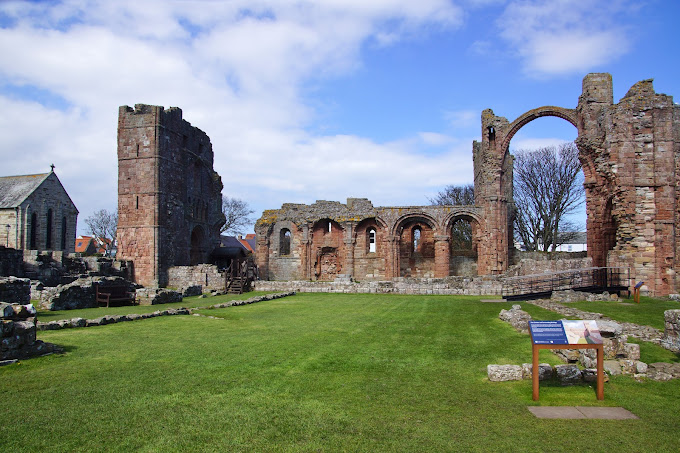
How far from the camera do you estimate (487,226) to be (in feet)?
91.9

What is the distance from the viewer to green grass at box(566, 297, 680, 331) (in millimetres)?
10703

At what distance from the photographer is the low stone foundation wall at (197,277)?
1014 inches

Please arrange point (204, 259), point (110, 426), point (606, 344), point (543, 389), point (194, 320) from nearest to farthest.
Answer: point (110, 426)
point (543, 389)
point (606, 344)
point (194, 320)
point (204, 259)

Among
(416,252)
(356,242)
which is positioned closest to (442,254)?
(416,252)

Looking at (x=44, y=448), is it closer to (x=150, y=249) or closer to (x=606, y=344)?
(x=606, y=344)

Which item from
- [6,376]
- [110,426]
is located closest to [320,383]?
[110,426]

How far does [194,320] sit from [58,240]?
31.6 meters

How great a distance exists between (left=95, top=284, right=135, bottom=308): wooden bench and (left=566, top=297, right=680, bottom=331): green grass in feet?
49.4

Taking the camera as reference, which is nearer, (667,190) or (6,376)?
(6,376)

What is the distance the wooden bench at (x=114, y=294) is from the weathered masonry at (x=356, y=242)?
46.3 feet

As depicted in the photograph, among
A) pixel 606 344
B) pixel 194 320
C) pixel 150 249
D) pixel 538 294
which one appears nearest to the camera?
pixel 606 344

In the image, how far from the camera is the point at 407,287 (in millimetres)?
21906

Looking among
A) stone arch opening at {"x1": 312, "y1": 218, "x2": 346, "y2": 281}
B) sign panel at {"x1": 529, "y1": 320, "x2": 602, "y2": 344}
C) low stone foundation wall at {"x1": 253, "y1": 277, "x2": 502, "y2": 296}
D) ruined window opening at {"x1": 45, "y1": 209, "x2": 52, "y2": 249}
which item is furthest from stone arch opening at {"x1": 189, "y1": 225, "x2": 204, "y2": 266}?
sign panel at {"x1": 529, "y1": 320, "x2": 602, "y2": 344}

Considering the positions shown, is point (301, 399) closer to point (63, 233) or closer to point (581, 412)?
point (581, 412)
